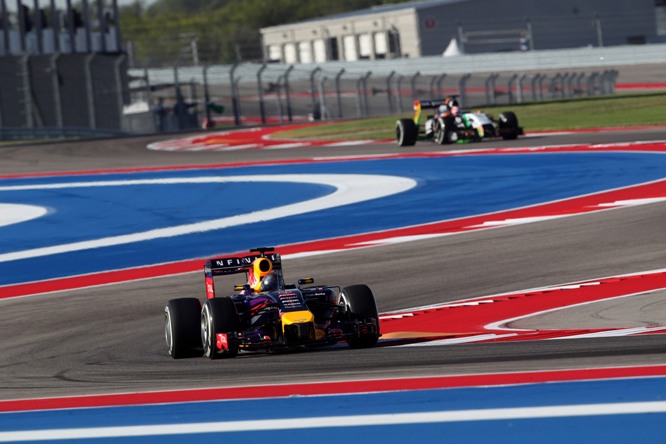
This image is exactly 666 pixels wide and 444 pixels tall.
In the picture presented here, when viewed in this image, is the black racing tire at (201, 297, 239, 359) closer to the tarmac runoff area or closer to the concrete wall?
the tarmac runoff area

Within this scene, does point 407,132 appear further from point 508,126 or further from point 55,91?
point 55,91

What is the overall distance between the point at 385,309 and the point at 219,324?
2.88 metres

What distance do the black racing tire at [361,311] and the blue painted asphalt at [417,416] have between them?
2.57m

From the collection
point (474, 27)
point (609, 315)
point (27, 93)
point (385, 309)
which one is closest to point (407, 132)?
point (385, 309)

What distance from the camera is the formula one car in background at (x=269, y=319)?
30.8 feet

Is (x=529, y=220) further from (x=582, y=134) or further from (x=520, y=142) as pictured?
(x=582, y=134)

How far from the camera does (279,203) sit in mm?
22266

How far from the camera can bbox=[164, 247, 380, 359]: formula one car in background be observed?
9383 mm

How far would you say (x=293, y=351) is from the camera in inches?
385

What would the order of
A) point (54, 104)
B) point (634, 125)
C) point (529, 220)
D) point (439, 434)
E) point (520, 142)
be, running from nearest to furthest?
1. point (439, 434)
2. point (529, 220)
3. point (520, 142)
4. point (634, 125)
5. point (54, 104)

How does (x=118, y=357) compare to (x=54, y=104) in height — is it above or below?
below

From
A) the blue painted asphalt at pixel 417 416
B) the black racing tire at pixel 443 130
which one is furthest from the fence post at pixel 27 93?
the blue painted asphalt at pixel 417 416

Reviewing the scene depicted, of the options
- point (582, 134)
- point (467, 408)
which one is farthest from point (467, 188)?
point (467, 408)

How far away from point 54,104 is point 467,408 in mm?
45737
